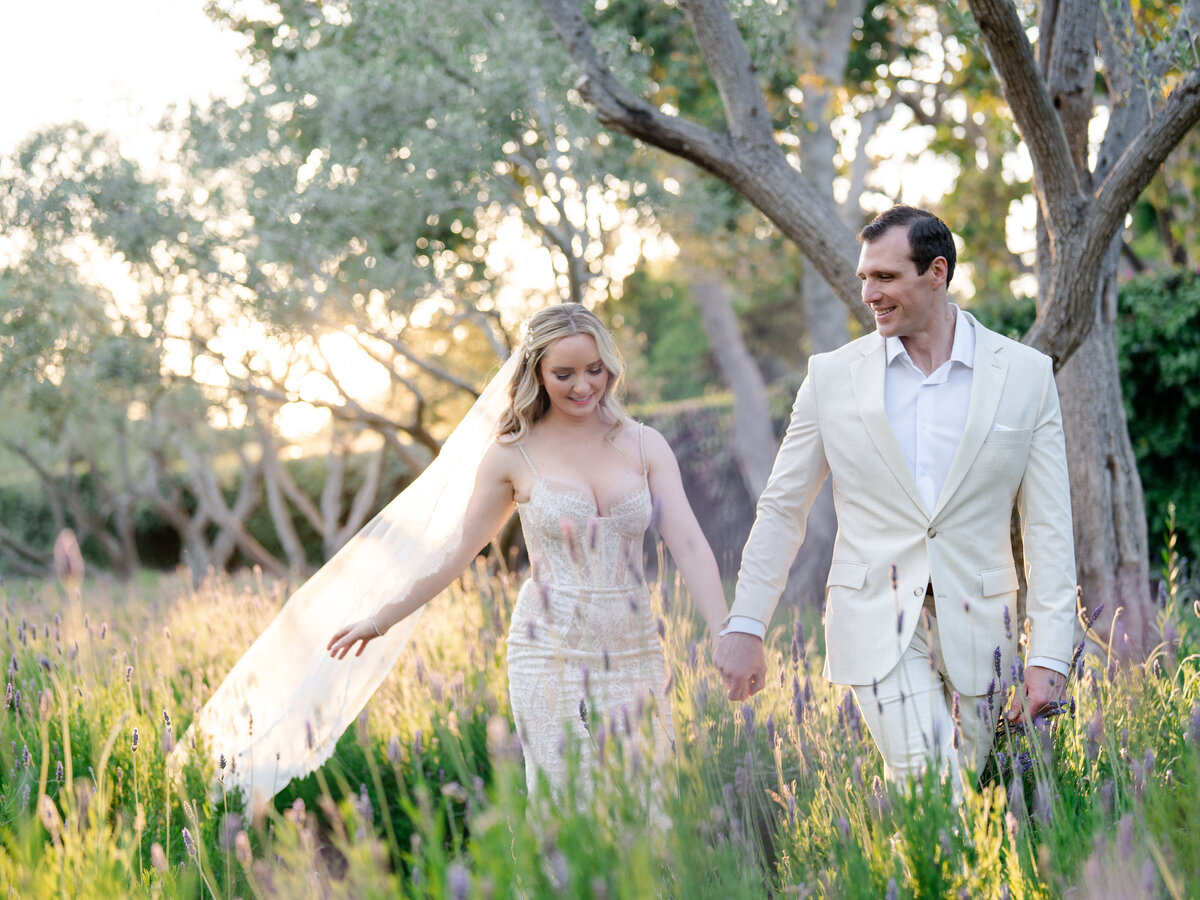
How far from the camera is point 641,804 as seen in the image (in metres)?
1.95

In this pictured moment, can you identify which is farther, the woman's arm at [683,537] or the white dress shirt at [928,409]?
the woman's arm at [683,537]

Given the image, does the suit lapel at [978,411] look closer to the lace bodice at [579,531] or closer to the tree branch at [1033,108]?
the lace bodice at [579,531]

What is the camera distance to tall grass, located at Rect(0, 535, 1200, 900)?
1.77 meters

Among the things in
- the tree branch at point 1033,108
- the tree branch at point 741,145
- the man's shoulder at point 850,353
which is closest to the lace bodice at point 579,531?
the man's shoulder at point 850,353

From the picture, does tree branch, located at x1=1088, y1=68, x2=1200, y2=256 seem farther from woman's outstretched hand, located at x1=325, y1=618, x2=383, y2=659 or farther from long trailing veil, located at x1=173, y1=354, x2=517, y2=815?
woman's outstretched hand, located at x1=325, y1=618, x2=383, y2=659

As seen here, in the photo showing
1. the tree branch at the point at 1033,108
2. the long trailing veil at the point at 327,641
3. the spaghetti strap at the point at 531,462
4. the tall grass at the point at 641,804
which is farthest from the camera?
the long trailing veil at the point at 327,641

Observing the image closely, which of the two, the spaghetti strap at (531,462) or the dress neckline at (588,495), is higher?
the spaghetti strap at (531,462)

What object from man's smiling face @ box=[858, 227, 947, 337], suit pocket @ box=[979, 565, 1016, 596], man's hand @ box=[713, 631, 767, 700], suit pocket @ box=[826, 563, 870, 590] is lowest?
man's hand @ box=[713, 631, 767, 700]

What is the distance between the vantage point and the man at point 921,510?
2834 mm

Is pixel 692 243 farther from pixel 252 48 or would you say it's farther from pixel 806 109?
pixel 252 48

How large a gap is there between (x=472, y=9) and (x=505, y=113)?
0.85 metres

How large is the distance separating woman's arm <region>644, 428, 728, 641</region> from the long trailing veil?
72 centimetres

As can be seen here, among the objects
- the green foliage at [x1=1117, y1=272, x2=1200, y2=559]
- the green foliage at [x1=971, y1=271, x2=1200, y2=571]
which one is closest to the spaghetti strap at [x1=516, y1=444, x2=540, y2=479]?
the green foliage at [x1=971, y1=271, x2=1200, y2=571]

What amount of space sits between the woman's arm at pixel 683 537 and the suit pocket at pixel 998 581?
0.84 metres
